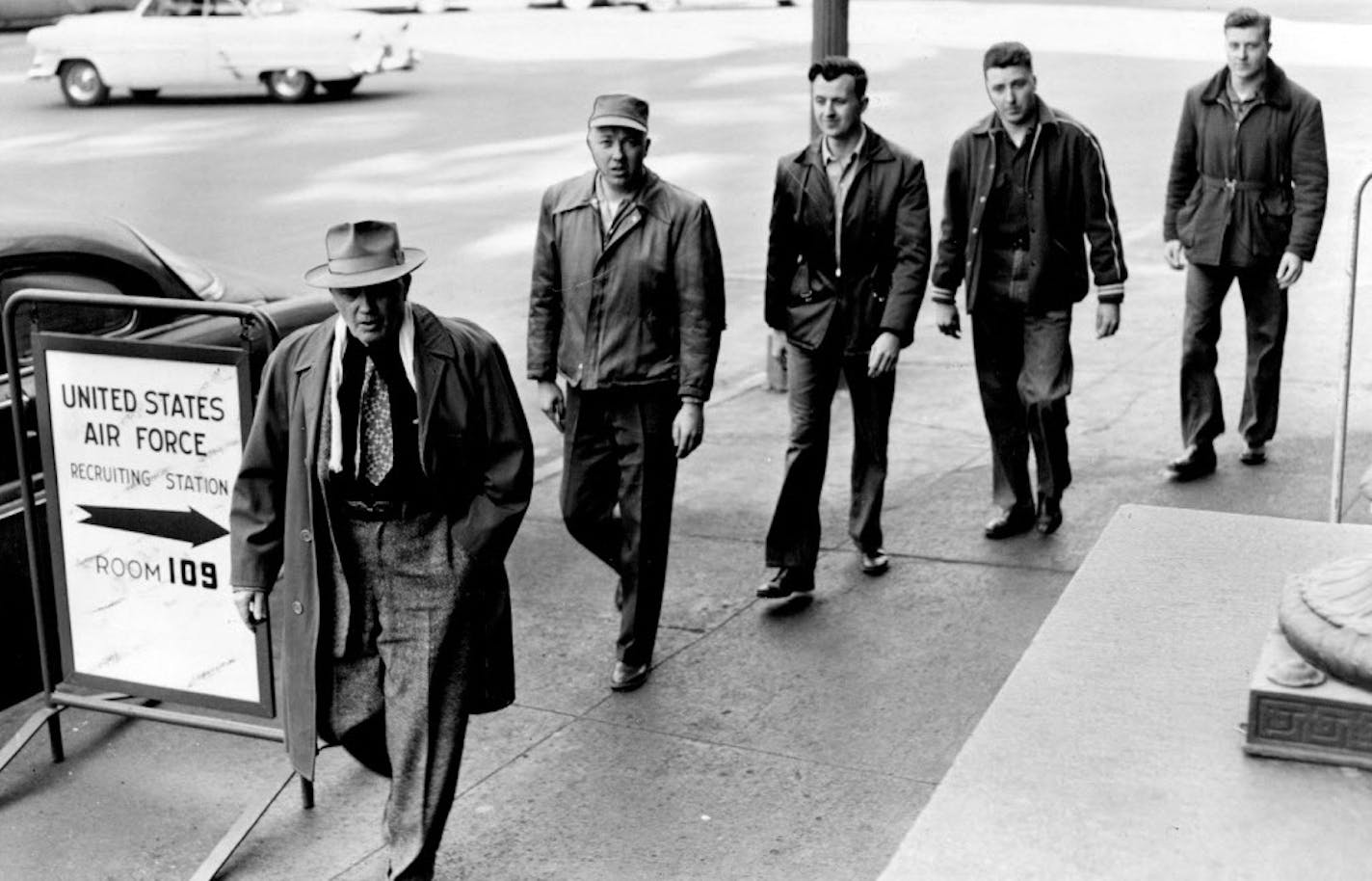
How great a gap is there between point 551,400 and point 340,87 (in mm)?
20266

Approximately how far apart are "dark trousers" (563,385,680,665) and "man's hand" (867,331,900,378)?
97 centimetres

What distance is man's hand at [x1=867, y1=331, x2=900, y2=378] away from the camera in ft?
22.7

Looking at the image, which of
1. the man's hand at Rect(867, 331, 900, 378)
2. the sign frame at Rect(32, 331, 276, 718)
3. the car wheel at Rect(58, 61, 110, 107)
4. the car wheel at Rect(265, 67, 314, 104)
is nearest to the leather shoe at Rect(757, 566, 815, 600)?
the man's hand at Rect(867, 331, 900, 378)

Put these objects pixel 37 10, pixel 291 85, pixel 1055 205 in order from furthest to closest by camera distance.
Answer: pixel 37 10
pixel 291 85
pixel 1055 205

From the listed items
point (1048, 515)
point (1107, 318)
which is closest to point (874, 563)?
point (1048, 515)

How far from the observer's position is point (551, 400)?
20.9ft

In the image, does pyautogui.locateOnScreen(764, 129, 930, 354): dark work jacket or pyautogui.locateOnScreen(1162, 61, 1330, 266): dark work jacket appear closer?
pyautogui.locateOnScreen(764, 129, 930, 354): dark work jacket

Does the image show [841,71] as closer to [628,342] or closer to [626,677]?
[628,342]

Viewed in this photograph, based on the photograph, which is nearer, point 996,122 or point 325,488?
point 325,488

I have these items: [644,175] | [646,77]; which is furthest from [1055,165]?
[646,77]

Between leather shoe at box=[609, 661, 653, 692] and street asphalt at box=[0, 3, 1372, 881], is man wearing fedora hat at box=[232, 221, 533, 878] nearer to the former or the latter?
street asphalt at box=[0, 3, 1372, 881]

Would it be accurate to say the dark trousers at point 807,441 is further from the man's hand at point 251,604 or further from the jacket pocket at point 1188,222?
the man's hand at point 251,604

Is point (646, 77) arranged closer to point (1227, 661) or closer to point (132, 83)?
point (132, 83)

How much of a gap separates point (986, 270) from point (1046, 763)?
4.17 meters
